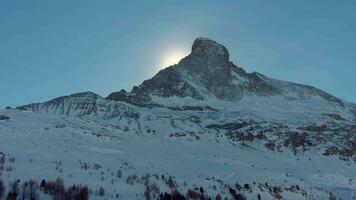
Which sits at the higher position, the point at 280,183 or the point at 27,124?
the point at 27,124

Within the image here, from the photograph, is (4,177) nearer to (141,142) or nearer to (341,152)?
(141,142)

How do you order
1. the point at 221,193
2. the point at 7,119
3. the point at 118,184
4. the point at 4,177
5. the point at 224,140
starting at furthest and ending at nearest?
the point at 224,140 < the point at 7,119 < the point at 221,193 < the point at 118,184 < the point at 4,177

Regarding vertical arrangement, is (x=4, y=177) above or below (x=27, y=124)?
below

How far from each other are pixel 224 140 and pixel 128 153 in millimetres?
51640

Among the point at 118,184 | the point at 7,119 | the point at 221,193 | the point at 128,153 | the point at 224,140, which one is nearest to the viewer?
the point at 118,184

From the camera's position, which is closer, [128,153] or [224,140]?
[128,153]

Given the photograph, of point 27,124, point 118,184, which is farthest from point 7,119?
point 118,184

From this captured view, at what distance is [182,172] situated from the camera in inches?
4643

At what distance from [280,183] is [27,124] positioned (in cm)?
7360

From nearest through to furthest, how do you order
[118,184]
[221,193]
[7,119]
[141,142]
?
[118,184] < [221,193] < [141,142] < [7,119]

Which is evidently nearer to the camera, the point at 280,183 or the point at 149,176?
the point at 149,176

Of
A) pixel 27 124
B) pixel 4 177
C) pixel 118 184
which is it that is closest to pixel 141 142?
pixel 27 124

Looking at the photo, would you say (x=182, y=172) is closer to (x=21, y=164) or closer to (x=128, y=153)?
(x=128, y=153)

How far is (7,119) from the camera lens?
541 feet
